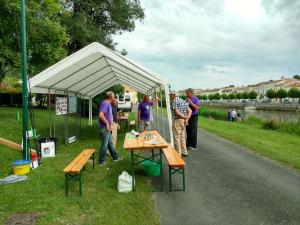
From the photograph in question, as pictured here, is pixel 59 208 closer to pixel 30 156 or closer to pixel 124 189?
Answer: pixel 124 189

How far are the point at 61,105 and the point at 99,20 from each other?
18778 millimetres

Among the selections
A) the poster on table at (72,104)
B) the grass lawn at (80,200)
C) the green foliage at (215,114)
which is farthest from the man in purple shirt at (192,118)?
the green foliage at (215,114)

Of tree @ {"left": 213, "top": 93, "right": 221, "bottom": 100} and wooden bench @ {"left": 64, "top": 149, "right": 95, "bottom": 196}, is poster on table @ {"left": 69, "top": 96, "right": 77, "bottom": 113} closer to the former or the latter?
wooden bench @ {"left": 64, "top": 149, "right": 95, "bottom": 196}

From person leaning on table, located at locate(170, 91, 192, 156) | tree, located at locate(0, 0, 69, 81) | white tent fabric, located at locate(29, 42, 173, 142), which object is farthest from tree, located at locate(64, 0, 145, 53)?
person leaning on table, located at locate(170, 91, 192, 156)

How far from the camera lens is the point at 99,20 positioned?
94.5ft

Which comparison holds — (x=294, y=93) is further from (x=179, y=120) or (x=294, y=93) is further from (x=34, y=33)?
(x=179, y=120)

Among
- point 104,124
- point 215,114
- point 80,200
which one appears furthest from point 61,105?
point 215,114

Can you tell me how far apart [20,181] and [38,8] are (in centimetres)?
1078

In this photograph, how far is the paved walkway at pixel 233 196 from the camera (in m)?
4.86

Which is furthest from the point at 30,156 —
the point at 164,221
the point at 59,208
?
the point at 164,221

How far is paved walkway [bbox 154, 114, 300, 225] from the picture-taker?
486cm

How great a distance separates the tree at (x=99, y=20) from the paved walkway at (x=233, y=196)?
18.3 metres

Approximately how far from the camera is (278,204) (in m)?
5.50

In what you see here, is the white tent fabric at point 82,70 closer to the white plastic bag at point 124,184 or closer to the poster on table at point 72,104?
the poster on table at point 72,104
